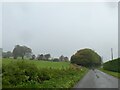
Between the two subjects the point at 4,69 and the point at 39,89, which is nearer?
the point at 39,89

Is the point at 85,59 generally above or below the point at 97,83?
above

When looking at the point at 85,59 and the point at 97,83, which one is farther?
the point at 85,59

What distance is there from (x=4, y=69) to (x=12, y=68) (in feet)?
1.92

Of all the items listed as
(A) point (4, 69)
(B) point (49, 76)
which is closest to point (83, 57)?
(B) point (49, 76)

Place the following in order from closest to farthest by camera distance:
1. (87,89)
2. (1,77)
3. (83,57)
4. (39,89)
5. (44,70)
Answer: (39,89)
(1,77)
(87,89)
(44,70)
(83,57)

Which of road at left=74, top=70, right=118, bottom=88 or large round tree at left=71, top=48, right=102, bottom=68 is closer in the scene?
road at left=74, top=70, right=118, bottom=88

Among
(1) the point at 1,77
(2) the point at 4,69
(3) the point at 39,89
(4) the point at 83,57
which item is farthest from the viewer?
(4) the point at 83,57

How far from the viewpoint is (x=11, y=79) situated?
17.0 m

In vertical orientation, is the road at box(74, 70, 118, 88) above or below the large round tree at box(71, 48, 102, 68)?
below

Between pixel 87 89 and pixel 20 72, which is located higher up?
pixel 20 72

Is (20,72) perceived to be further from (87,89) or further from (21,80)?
(87,89)

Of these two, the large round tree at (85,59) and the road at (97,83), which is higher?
the large round tree at (85,59)

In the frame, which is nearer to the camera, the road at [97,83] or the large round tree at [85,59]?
the road at [97,83]

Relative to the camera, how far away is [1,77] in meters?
16.9
